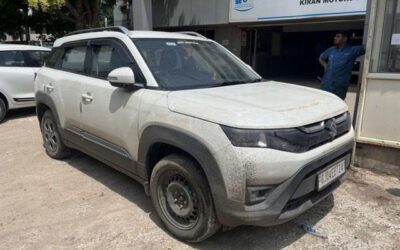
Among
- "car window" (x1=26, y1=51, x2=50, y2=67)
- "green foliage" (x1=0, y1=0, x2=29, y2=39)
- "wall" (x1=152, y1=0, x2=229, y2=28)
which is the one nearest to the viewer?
"car window" (x1=26, y1=51, x2=50, y2=67)

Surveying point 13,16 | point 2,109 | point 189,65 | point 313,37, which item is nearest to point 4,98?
point 2,109

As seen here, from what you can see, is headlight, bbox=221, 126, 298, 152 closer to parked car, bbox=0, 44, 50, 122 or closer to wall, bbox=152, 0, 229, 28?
parked car, bbox=0, 44, 50, 122

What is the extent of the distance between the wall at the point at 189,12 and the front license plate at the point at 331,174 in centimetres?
1215

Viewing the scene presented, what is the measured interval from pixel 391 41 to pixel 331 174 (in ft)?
8.41

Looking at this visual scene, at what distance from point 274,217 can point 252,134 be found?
2.12ft

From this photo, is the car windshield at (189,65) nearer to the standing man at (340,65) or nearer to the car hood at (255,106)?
the car hood at (255,106)

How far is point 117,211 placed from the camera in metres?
3.52

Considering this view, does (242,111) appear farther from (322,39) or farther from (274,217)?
(322,39)

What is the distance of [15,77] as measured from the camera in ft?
25.0

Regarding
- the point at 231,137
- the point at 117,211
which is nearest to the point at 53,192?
the point at 117,211

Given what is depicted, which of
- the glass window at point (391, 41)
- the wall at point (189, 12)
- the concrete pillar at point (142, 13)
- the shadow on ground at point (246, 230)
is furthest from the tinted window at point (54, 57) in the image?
the concrete pillar at point (142, 13)

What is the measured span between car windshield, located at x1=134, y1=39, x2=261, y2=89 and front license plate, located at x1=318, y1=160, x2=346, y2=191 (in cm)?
131

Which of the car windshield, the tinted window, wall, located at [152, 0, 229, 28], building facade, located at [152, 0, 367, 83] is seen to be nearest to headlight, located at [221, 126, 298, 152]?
the car windshield

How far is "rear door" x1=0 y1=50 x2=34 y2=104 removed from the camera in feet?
24.6
